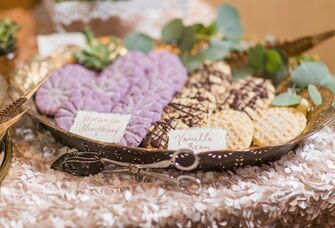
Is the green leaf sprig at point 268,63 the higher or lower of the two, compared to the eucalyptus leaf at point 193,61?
higher

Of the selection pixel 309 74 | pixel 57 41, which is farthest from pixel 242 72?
pixel 57 41

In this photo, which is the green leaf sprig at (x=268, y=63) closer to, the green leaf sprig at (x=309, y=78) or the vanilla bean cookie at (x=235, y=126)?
the green leaf sprig at (x=309, y=78)

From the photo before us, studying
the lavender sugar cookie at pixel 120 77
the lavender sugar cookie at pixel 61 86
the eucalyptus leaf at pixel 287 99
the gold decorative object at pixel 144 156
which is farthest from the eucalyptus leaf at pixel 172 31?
the gold decorative object at pixel 144 156

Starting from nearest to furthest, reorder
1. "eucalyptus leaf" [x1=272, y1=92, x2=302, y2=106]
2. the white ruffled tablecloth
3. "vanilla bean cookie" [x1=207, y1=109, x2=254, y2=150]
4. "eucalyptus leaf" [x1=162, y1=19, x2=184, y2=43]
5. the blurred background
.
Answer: the white ruffled tablecloth < "vanilla bean cookie" [x1=207, y1=109, x2=254, y2=150] < "eucalyptus leaf" [x1=272, y1=92, x2=302, y2=106] < "eucalyptus leaf" [x1=162, y1=19, x2=184, y2=43] < the blurred background

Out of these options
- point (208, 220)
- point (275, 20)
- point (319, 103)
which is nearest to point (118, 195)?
point (208, 220)

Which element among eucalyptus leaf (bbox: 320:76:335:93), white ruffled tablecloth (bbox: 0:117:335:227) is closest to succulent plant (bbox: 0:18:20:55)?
white ruffled tablecloth (bbox: 0:117:335:227)

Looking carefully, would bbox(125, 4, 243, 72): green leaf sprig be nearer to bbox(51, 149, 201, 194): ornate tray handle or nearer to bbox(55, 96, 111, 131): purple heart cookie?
bbox(55, 96, 111, 131): purple heart cookie

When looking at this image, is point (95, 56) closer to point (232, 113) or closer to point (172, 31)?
point (172, 31)
